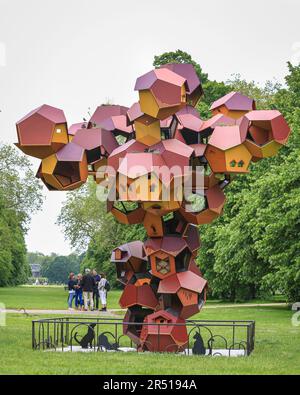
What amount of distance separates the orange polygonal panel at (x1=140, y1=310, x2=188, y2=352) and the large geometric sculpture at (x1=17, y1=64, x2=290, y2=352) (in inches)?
0.8

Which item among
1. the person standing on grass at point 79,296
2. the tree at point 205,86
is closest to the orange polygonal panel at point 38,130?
the person standing on grass at point 79,296

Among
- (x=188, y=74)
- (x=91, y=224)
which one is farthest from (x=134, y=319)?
(x=91, y=224)

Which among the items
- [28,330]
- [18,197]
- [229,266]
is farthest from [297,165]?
[18,197]

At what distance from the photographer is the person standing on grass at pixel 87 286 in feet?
94.5

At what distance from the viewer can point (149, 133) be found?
15.7 meters

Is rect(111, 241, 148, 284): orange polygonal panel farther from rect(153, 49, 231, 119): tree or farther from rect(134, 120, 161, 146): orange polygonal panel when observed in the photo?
rect(153, 49, 231, 119): tree

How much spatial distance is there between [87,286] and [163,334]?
13.9 metres

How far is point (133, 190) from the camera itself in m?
14.7

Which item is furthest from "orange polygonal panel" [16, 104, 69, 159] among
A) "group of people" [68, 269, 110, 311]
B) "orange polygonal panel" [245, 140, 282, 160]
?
"group of people" [68, 269, 110, 311]

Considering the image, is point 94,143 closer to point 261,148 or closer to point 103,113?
point 103,113

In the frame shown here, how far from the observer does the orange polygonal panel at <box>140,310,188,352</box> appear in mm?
15719

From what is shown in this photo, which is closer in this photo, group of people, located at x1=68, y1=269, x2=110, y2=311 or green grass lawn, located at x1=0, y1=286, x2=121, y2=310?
group of people, located at x1=68, y1=269, x2=110, y2=311

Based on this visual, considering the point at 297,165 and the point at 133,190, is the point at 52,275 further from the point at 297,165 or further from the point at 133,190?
the point at 133,190
